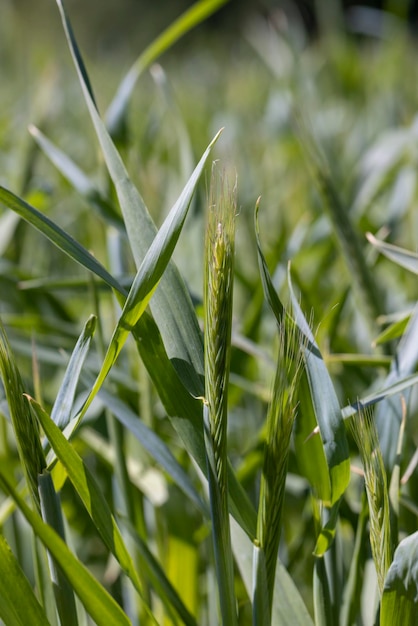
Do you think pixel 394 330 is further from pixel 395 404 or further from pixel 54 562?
pixel 54 562

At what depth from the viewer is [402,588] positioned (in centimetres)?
27

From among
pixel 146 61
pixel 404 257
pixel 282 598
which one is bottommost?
pixel 282 598

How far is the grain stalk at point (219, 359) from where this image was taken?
253mm

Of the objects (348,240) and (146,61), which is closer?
(348,240)

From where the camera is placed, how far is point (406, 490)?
0.45 m

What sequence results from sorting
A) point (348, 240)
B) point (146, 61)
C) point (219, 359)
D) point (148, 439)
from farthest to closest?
point (146, 61) < point (348, 240) < point (148, 439) < point (219, 359)

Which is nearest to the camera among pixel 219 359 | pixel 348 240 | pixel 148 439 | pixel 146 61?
pixel 219 359

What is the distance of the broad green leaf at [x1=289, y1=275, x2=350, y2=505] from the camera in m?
0.30

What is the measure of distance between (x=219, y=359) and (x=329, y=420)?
7 centimetres

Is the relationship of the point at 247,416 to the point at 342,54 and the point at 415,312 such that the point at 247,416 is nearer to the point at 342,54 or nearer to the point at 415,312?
the point at 415,312

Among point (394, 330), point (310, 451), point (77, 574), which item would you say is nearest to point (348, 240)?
point (394, 330)

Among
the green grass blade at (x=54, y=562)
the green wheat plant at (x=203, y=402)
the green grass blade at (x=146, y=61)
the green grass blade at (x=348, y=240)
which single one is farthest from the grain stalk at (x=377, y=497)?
the green grass blade at (x=146, y=61)

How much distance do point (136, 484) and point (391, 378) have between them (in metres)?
0.20

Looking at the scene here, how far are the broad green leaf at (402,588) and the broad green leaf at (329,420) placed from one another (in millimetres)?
43
